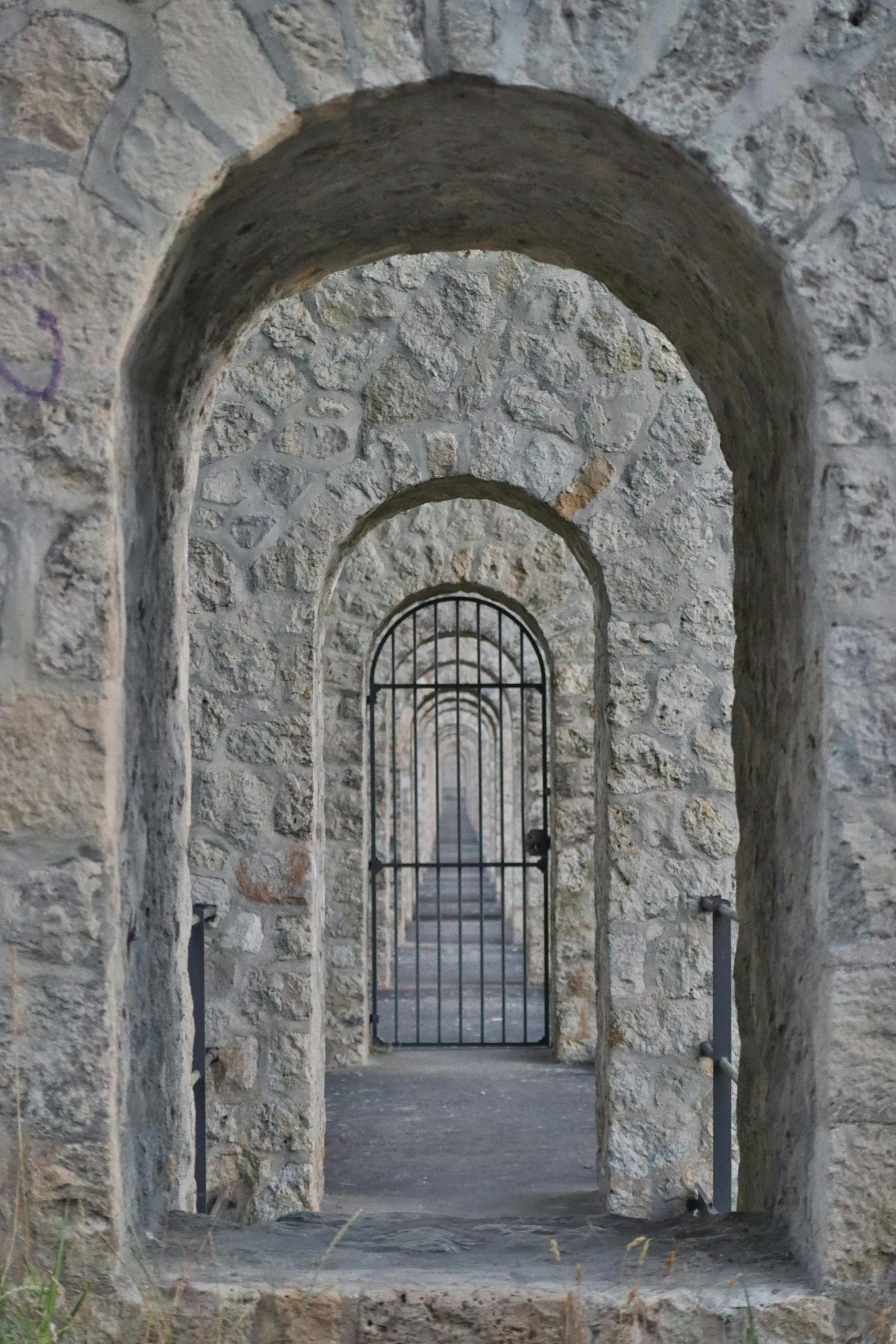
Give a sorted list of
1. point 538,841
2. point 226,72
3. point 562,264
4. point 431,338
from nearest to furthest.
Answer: point 226,72
point 562,264
point 431,338
point 538,841

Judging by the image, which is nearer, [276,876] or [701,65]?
[701,65]

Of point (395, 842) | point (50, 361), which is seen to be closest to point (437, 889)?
point (395, 842)

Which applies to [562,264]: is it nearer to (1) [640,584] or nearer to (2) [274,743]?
(1) [640,584]

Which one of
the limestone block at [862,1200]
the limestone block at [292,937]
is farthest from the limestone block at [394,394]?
the limestone block at [862,1200]

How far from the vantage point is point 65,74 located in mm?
1846

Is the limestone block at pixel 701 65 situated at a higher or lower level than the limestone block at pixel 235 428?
lower

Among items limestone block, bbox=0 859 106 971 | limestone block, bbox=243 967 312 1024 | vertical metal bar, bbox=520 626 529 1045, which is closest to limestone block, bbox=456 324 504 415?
limestone block, bbox=243 967 312 1024

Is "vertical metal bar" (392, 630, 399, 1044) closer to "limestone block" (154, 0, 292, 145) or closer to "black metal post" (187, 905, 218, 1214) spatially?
"black metal post" (187, 905, 218, 1214)

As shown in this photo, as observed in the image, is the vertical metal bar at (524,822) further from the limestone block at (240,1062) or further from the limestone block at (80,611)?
the limestone block at (80,611)

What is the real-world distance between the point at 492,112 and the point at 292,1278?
172 centimetres

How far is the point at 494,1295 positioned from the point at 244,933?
2866 millimetres

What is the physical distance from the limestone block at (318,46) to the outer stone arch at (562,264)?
0.04 m

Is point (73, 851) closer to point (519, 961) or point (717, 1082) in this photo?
point (717, 1082)

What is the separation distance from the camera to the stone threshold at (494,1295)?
6.04 feet
